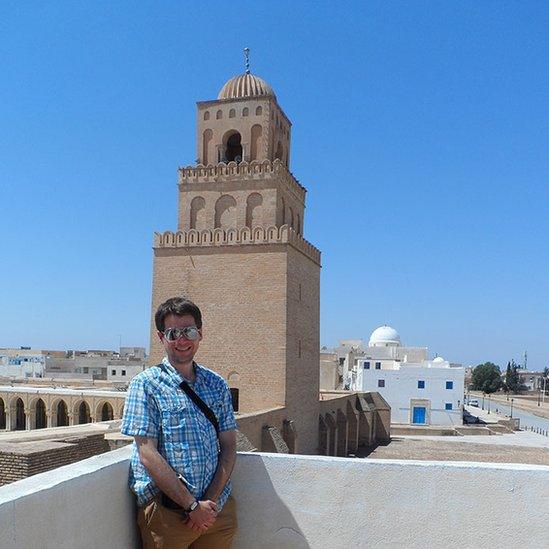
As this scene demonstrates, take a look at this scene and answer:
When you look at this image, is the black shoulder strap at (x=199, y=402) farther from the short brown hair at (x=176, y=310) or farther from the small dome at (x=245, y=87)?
the small dome at (x=245, y=87)

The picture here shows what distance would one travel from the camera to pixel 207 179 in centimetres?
1603

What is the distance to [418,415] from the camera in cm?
3120

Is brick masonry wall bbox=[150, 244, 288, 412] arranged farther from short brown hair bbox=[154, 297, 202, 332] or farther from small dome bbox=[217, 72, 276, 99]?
short brown hair bbox=[154, 297, 202, 332]

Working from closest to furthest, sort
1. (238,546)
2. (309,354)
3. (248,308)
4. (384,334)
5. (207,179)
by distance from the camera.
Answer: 1. (238,546)
2. (248,308)
3. (207,179)
4. (309,354)
5. (384,334)

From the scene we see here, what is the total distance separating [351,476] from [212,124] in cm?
1510

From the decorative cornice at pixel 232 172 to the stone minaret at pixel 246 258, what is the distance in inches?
1.1

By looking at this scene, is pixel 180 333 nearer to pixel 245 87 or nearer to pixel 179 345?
pixel 179 345

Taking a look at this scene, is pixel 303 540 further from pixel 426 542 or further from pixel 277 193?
pixel 277 193

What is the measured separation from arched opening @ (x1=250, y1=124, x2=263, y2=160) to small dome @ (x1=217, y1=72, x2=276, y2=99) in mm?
1041

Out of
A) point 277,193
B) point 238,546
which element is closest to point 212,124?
point 277,193

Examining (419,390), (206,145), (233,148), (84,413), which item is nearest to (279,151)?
(233,148)

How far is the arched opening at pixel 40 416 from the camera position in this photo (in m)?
21.5

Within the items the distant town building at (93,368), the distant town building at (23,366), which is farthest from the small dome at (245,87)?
the distant town building at (23,366)

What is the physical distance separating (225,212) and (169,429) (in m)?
13.7
